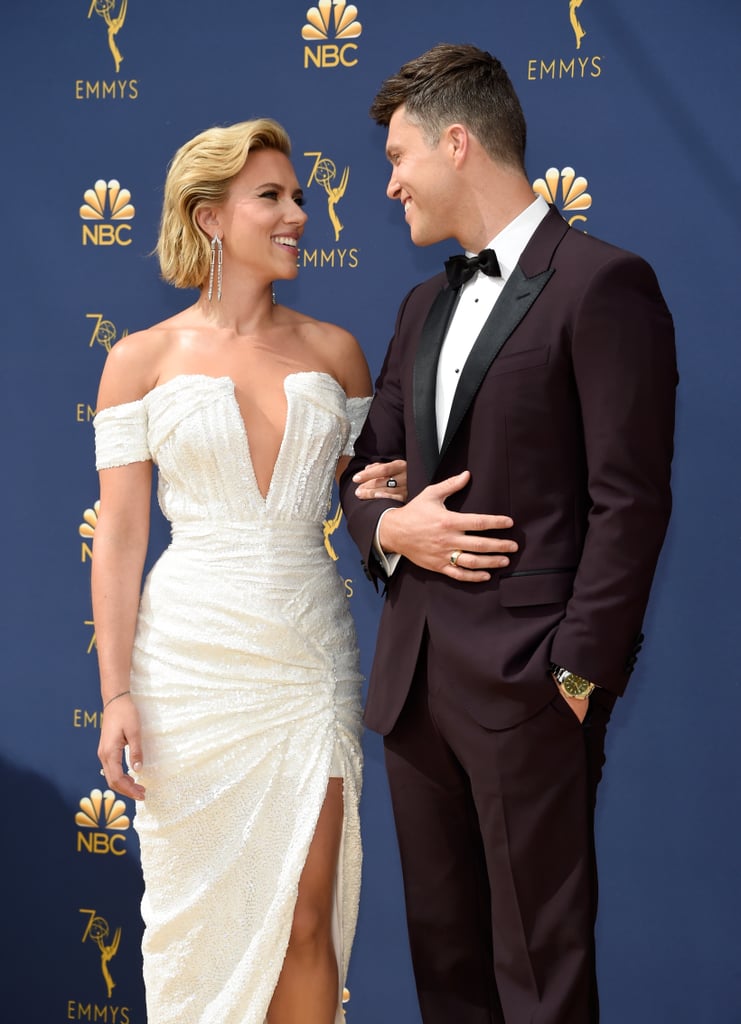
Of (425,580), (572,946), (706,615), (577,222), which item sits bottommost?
(572,946)

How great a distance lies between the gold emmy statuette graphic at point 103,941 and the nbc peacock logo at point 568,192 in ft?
7.49

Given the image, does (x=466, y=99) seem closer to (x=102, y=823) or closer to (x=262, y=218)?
(x=262, y=218)

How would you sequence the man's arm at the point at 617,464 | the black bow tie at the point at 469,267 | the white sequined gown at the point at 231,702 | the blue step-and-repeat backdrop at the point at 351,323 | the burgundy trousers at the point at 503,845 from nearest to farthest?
the man's arm at the point at 617,464
the burgundy trousers at the point at 503,845
the black bow tie at the point at 469,267
the white sequined gown at the point at 231,702
the blue step-and-repeat backdrop at the point at 351,323

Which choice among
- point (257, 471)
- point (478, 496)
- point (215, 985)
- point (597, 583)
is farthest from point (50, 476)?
point (597, 583)

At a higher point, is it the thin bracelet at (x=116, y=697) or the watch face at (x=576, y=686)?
the watch face at (x=576, y=686)

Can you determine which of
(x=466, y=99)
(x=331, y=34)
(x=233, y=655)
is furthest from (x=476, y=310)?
(x=331, y=34)

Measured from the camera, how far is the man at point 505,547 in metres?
1.99

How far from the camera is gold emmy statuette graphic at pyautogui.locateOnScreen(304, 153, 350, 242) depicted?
11.1ft

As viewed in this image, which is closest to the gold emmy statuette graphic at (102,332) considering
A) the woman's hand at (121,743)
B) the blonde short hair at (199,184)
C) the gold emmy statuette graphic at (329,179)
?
the gold emmy statuette graphic at (329,179)

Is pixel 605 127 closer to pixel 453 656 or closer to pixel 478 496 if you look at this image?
pixel 478 496

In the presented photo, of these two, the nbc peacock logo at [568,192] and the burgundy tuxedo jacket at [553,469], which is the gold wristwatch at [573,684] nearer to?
the burgundy tuxedo jacket at [553,469]

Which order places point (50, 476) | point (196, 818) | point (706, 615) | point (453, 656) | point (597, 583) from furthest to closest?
point (50, 476) < point (706, 615) < point (196, 818) < point (453, 656) < point (597, 583)

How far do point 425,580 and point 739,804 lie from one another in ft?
4.35

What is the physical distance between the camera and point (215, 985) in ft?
8.46
